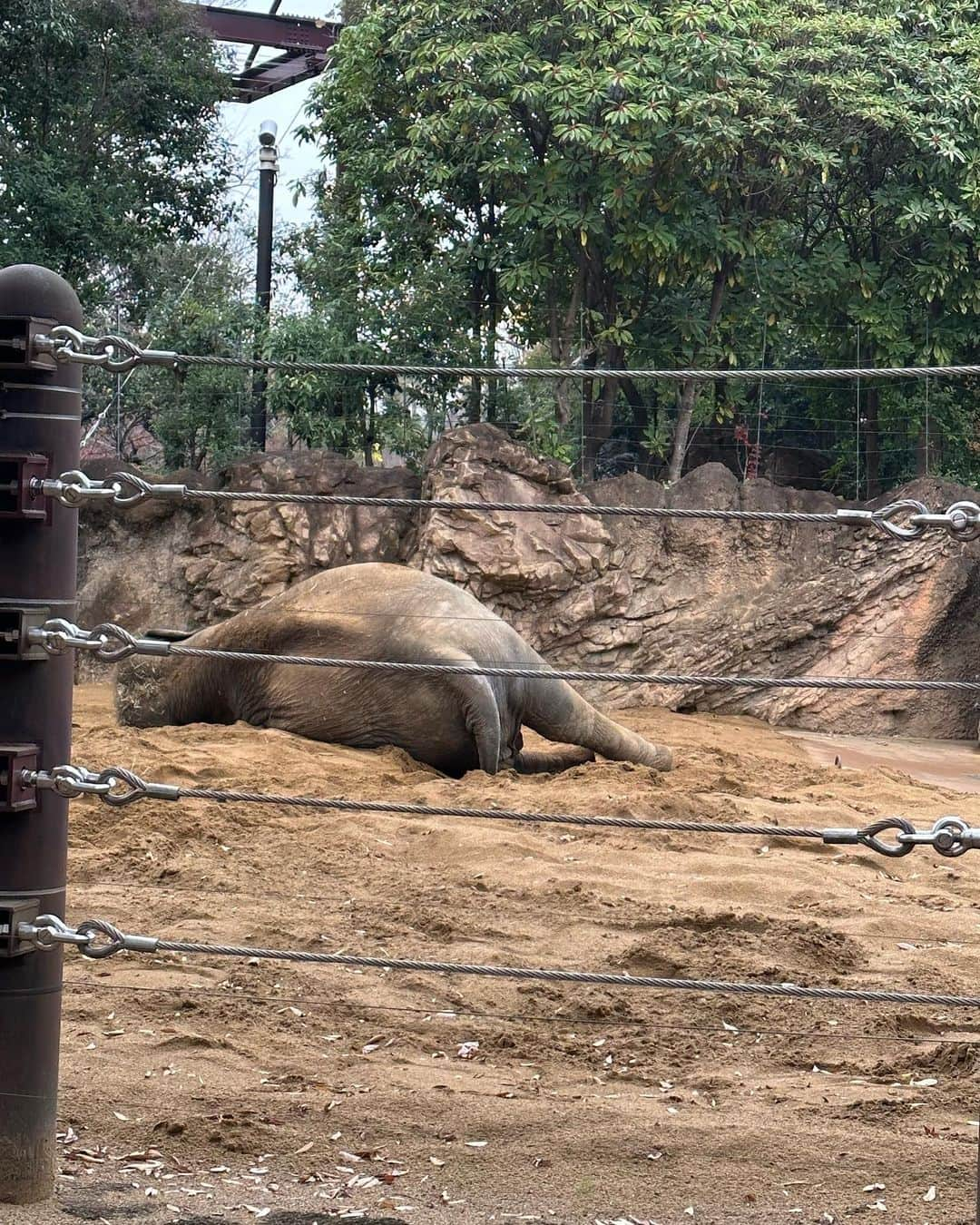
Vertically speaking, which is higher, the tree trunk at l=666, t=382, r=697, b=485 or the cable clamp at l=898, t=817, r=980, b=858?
the tree trunk at l=666, t=382, r=697, b=485

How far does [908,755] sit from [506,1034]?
6.59m

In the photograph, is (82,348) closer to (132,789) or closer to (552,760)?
(132,789)

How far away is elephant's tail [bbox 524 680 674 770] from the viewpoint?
7191 millimetres

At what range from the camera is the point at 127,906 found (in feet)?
13.0

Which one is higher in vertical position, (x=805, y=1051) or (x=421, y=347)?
(x=421, y=347)

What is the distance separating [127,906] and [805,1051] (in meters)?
1.92

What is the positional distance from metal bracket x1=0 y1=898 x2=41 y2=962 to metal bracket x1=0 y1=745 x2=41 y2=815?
0.50 ft

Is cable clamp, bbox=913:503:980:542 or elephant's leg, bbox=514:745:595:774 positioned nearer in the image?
cable clamp, bbox=913:503:980:542

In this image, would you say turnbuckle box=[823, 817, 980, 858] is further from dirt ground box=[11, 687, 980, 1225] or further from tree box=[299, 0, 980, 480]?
tree box=[299, 0, 980, 480]

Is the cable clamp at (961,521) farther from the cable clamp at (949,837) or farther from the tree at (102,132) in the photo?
the tree at (102,132)

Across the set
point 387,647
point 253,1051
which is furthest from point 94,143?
point 253,1051

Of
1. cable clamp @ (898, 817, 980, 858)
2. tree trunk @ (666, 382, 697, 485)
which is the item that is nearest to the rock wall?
tree trunk @ (666, 382, 697, 485)

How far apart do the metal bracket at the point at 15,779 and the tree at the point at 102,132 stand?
12.1 meters

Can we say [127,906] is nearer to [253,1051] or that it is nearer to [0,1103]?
[253,1051]
